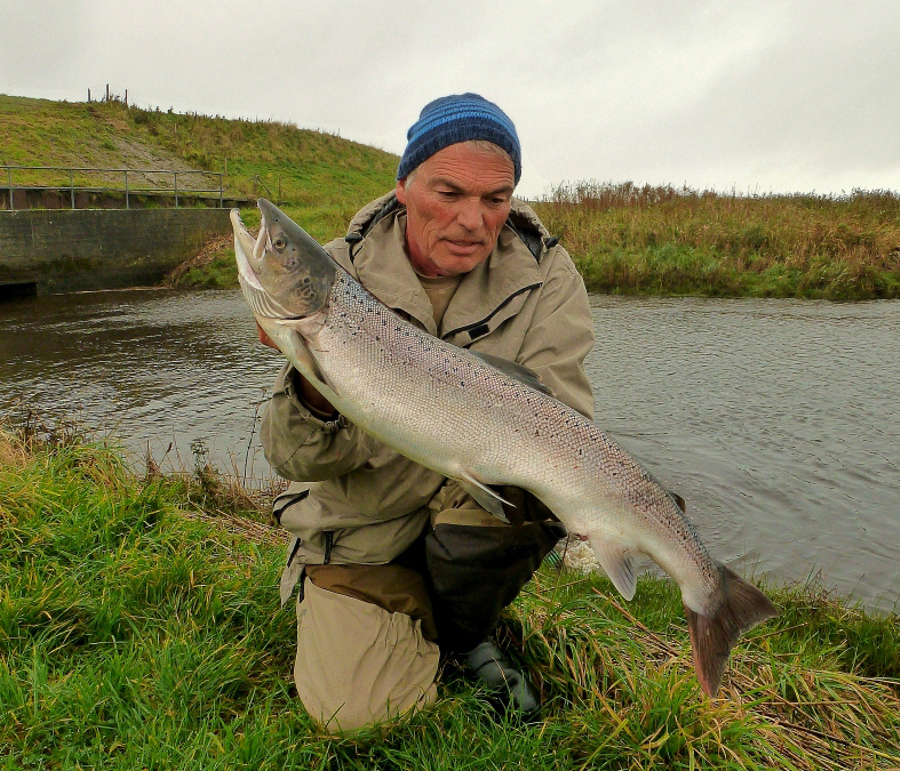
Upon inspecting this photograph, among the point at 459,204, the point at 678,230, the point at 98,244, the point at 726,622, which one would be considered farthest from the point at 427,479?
the point at 98,244

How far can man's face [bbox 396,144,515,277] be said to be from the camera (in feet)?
9.37

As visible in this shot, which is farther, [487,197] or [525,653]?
[525,653]

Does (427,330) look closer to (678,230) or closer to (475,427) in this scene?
(475,427)

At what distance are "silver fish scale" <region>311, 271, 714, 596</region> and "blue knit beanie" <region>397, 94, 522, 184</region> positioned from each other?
0.84 meters

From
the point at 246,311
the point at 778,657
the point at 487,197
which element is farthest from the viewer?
the point at 246,311

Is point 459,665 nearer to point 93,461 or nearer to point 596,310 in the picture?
point 93,461

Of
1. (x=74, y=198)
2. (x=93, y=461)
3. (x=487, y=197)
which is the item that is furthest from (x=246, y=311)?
(x=487, y=197)

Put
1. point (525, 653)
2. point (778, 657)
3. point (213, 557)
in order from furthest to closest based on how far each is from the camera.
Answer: point (213, 557) < point (778, 657) < point (525, 653)

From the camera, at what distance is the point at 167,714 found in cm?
246

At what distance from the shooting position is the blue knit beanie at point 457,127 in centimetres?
285

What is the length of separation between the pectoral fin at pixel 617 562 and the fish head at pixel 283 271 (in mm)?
1250

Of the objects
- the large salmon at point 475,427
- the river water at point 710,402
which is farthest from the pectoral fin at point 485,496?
the river water at point 710,402

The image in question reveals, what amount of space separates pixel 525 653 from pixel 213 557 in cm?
170

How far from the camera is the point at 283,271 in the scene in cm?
237
